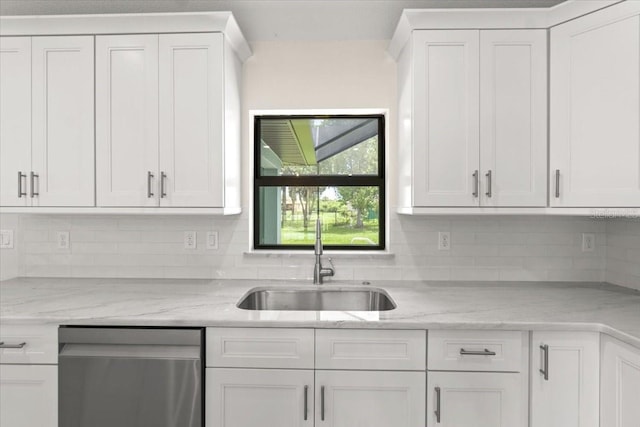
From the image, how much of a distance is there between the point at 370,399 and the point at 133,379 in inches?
39.9

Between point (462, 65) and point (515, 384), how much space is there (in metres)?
1.51

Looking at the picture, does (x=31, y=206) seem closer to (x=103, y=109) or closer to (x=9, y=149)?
(x=9, y=149)

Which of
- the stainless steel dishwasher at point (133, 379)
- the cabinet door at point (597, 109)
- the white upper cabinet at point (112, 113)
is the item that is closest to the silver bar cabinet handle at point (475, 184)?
the cabinet door at point (597, 109)

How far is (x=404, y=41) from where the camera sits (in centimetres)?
218

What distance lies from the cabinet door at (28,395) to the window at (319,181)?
50.1 inches

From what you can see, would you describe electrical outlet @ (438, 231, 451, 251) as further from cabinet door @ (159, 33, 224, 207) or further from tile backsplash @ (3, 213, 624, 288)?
cabinet door @ (159, 33, 224, 207)

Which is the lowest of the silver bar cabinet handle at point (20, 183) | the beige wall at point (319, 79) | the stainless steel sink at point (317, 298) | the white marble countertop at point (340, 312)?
the stainless steel sink at point (317, 298)

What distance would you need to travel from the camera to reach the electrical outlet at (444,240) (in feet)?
7.91

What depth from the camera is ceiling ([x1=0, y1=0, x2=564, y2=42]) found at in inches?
85.2

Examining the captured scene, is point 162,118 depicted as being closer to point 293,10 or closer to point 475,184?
point 293,10

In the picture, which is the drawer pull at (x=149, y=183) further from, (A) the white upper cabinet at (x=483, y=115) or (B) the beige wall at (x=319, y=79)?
(A) the white upper cabinet at (x=483, y=115)

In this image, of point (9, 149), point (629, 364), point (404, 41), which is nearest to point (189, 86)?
point (9, 149)

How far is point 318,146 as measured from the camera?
2607 mm

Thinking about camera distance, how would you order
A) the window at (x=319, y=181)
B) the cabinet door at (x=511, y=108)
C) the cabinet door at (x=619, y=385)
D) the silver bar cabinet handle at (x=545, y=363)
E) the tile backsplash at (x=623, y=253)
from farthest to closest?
the window at (x=319, y=181)
the tile backsplash at (x=623, y=253)
the cabinet door at (x=511, y=108)
the silver bar cabinet handle at (x=545, y=363)
the cabinet door at (x=619, y=385)
